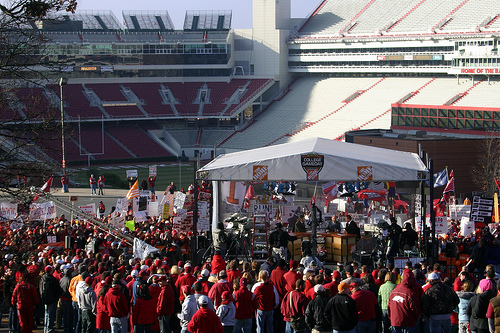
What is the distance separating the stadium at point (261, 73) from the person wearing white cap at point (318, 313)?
45929 millimetres

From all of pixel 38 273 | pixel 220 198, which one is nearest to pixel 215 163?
pixel 220 198

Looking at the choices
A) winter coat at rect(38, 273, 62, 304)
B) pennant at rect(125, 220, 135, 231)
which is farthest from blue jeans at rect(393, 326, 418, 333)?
pennant at rect(125, 220, 135, 231)

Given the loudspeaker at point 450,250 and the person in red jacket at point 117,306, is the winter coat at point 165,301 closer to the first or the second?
the person in red jacket at point 117,306

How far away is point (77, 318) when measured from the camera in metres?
12.2

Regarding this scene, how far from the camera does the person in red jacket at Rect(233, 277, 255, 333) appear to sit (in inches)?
408

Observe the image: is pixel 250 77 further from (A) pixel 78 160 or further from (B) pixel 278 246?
(B) pixel 278 246

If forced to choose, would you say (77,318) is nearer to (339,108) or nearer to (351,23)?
(339,108)

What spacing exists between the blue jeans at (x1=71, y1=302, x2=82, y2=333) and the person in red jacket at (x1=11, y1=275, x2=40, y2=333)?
71 centimetres

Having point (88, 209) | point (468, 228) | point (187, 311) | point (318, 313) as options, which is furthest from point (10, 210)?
point (318, 313)

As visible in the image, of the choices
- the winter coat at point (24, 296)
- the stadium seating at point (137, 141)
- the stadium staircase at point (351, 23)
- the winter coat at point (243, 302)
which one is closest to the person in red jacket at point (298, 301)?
the winter coat at point (243, 302)

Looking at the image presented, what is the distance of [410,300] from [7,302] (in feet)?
26.3

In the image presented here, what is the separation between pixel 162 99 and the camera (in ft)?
225

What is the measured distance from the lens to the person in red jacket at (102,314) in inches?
424

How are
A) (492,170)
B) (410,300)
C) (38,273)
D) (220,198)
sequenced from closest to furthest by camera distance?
(410,300) < (38,273) < (220,198) < (492,170)
